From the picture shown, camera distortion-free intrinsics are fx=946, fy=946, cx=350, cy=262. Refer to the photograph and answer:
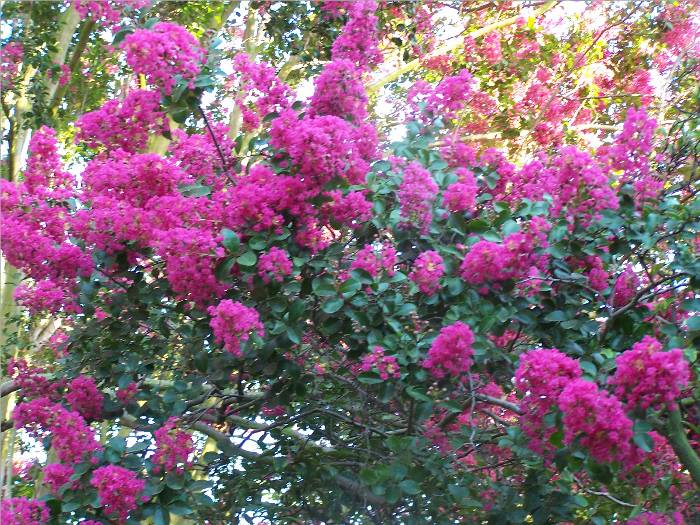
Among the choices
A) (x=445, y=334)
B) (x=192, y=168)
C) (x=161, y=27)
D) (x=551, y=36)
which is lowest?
(x=445, y=334)

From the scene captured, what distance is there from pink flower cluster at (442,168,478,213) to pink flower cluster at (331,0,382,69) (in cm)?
63

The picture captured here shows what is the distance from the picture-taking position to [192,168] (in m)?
3.24

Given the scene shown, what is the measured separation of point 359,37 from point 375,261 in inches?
Answer: 37.0

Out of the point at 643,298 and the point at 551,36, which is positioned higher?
the point at 551,36

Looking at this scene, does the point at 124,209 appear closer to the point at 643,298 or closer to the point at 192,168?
the point at 192,168

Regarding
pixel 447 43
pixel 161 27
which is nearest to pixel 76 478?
pixel 161 27

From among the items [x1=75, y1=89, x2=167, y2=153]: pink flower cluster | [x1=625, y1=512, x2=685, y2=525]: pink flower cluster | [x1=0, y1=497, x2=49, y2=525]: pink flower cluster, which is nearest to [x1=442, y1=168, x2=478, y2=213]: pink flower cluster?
[x1=75, y1=89, x2=167, y2=153]: pink flower cluster

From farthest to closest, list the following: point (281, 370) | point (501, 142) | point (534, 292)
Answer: point (501, 142), point (281, 370), point (534, 292)

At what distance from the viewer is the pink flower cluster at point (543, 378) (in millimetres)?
Answer: 2443

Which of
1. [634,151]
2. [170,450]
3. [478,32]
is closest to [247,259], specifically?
[170,450]

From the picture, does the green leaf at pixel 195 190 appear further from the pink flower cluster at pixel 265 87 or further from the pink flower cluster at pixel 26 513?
the pink flower cluster at pixel 26 513

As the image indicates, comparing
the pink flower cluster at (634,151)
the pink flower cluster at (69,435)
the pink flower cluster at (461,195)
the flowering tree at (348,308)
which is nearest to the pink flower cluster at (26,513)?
the flowering tree at (348,308)

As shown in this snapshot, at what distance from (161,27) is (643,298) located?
5.76 feet

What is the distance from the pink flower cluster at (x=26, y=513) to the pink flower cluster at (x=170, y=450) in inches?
14.4
